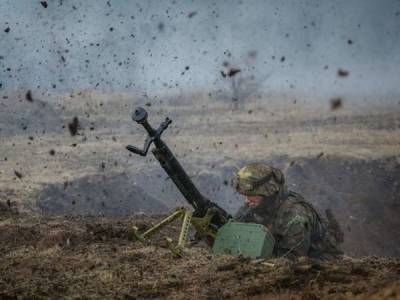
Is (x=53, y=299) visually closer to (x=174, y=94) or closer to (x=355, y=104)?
(x=355, y=104)

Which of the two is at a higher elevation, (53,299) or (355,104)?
(355,104)

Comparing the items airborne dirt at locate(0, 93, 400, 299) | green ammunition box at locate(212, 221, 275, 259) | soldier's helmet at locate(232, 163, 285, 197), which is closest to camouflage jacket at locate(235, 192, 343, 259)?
soldier's helmet at locate(232, 163, 285, 197)

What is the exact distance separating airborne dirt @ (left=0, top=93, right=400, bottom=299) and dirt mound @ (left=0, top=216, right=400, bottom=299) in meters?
0.02

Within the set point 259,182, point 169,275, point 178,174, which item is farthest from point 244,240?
point 178,174

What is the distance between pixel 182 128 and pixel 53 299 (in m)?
22.5

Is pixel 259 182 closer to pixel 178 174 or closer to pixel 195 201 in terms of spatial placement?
pixel 195 201

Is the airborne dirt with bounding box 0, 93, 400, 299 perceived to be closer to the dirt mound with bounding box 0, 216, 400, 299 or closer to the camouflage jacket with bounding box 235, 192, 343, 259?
the dirt mound with bounding box 0, 216, 400, 299

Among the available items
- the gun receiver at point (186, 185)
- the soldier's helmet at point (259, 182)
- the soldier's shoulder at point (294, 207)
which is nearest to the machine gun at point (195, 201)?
the gun receiver at point (186, 185)

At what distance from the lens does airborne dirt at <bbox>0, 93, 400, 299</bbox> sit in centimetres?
575

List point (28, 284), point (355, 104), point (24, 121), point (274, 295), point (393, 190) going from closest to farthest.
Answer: point (274, 295) → point (28, 284) → point (393, 190) → point (24, 121) → point (355, 104)

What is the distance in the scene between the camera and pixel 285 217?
6.96m

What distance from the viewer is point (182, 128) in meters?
27.8

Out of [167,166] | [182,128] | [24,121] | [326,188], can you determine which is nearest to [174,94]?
[182,128]

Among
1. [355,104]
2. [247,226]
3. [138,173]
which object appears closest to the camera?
[247,226]
